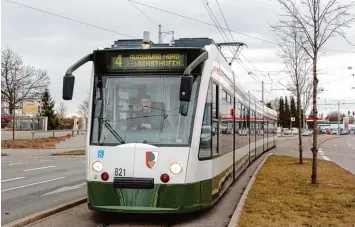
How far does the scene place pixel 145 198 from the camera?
8031 millimetres

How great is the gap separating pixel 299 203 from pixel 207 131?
2.81 m

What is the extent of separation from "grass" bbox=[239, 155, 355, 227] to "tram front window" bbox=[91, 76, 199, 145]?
6.25 ft

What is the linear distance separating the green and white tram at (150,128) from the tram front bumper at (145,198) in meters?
0.02

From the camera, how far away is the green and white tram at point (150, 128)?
8055 millimetres

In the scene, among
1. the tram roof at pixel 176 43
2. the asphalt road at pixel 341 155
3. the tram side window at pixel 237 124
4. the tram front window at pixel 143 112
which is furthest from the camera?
the asphalt road at pixel 341 155

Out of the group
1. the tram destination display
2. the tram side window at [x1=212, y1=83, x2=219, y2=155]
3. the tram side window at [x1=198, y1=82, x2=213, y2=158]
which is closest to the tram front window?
the tram destination display

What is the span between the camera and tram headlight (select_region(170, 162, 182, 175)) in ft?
26.5

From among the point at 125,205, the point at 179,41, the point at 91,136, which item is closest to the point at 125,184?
the point at 125,205

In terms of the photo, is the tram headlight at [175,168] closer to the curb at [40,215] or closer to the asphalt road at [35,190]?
the curb at [40,215]

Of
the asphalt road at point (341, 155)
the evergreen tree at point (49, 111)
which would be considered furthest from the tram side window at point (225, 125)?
the evergreen tree at point (49, 111)

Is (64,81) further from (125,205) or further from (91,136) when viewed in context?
(125,205)

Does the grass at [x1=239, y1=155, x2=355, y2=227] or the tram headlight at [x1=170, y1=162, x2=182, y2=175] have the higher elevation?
the tram headlight at [x1=170, y1=162, x2=182, y2=175]

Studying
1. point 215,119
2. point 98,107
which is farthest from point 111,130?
point 215,119

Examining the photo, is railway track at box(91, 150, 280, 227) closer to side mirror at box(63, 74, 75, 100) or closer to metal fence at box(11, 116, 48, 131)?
side mirror at box(63, 74, 75, 100)
